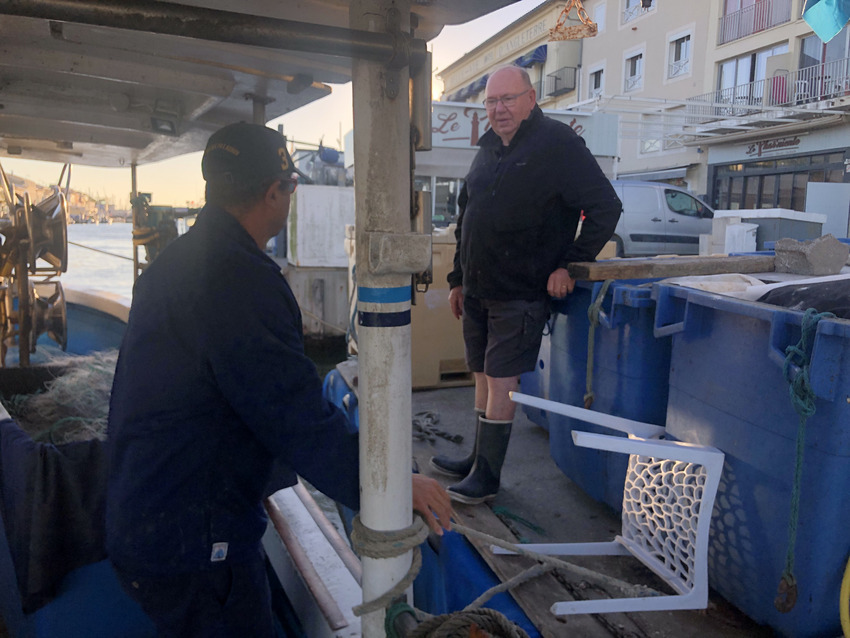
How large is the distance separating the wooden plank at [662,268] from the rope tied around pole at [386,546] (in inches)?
55.4

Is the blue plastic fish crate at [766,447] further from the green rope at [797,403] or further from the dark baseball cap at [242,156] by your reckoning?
the dark baseball cap at [242,156]

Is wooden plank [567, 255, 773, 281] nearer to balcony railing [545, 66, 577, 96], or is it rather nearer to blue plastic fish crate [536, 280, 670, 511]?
blue plastic fish crate [536, 280, 670, 511]

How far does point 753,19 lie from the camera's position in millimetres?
19891

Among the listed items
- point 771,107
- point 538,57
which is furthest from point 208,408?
point 538,57

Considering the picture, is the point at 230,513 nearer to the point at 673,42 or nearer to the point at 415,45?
the point at 415,45

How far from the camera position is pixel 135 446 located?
1.58m

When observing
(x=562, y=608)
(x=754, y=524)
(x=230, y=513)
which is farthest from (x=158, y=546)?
(x=754, y=524)

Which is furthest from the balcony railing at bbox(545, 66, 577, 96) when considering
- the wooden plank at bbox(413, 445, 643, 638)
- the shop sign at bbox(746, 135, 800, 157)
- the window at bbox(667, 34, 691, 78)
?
the wooden plank at bbox(413, 445, 643, 638)

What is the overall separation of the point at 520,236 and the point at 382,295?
1.40 m

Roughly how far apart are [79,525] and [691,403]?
7.80ft

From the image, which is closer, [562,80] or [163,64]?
[163,64]

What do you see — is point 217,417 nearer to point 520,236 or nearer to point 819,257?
point 520,236

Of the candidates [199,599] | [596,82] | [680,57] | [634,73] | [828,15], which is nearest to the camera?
[199,599]

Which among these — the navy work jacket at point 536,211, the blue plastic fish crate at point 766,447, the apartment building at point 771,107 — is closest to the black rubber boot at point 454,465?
the navy work jacket at point 536,211
